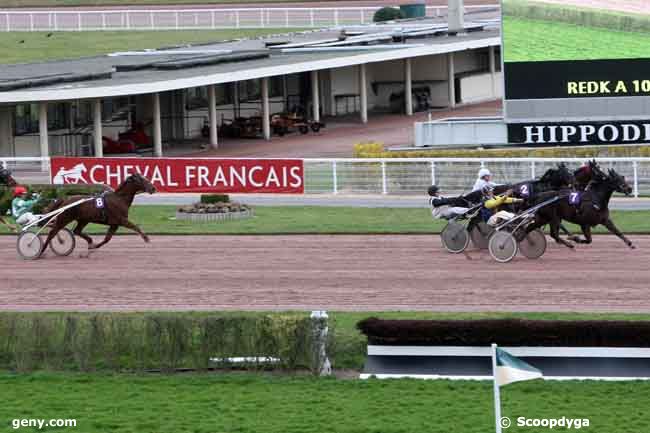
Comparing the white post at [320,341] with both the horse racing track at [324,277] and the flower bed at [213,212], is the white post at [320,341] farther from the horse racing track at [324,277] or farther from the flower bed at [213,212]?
the flower bed at [213,212]

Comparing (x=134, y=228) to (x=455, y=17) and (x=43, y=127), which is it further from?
(x=455, y=17)

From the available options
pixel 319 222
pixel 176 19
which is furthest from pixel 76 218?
pixel 176 19

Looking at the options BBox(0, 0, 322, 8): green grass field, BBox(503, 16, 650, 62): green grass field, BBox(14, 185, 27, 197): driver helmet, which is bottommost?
BBox(14, 185, 27, 197): driver helmet

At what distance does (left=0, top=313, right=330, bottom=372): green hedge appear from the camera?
1370 cm

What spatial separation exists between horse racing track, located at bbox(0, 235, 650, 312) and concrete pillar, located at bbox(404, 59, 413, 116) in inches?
931

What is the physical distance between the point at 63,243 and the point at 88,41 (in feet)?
108

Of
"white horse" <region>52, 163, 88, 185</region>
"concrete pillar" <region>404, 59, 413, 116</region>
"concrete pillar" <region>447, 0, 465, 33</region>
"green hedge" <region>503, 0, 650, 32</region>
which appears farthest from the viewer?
"concrete pillar" <region>447, 0, 465, 33</region>

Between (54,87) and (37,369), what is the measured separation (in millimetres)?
21202

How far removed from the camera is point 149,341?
1390 cm

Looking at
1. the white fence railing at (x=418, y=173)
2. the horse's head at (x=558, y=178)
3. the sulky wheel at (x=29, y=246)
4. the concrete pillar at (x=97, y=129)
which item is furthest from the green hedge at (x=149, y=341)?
the concrete pillar at (x=97, y=129)

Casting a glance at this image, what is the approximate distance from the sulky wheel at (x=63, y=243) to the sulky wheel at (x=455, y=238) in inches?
206

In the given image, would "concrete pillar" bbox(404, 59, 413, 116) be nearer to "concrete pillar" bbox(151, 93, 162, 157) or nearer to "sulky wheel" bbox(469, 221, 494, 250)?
"concrete pillar" bbox(151, 93, 162, 157)

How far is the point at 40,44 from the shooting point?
51344 mm
